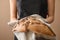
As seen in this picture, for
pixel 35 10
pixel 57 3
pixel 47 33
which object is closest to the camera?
pixel 47 33

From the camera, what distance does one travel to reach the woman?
0.84 metres

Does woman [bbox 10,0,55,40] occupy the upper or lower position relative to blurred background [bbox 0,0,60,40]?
upper

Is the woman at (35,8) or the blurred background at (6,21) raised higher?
the woman at (35,8)

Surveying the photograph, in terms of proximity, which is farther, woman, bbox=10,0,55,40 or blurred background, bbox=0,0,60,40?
blurred background, bbox=0,0,60,40

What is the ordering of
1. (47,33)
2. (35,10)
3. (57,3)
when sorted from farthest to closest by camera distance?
(57,3) → (35,10) → (47,33)

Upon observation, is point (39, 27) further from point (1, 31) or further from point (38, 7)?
point (1, 31)

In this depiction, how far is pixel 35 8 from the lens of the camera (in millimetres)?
834

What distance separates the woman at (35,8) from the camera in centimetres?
84

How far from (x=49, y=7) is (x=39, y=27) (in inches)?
8.7

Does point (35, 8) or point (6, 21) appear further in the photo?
point (6, 21)

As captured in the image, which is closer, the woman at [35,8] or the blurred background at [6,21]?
the woman at [35,8]

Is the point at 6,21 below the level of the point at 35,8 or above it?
below

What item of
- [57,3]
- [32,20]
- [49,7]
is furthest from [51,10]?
[57,3]

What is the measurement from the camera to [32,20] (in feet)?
2.35
